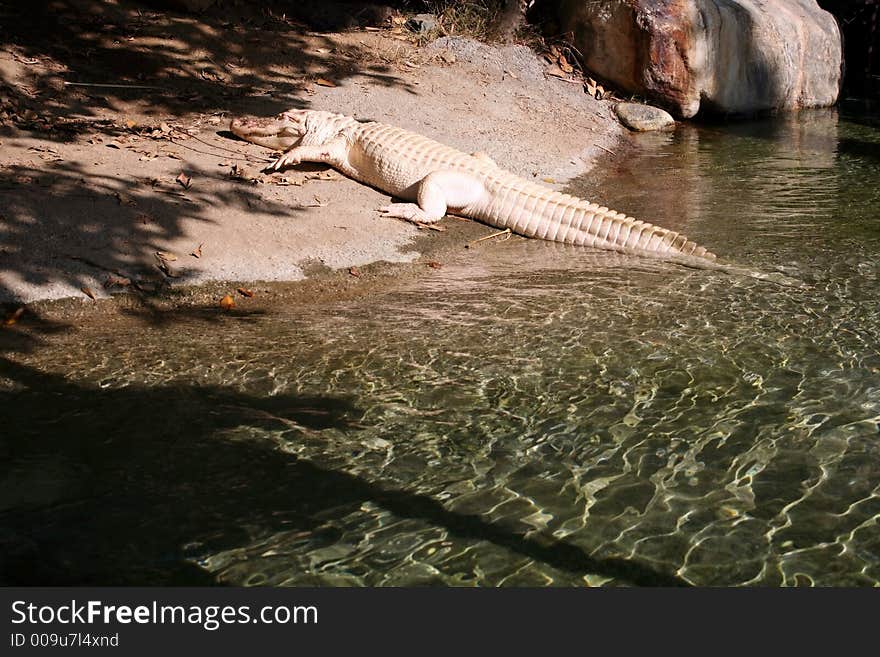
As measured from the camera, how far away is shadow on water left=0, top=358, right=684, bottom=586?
10.8ft

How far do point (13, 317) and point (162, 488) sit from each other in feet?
8.01

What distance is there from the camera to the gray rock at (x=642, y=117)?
38.5 ft

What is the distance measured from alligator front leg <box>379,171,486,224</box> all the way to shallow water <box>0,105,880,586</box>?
1.26 metres

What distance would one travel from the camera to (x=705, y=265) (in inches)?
253

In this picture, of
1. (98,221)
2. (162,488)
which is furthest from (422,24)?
(162,488)

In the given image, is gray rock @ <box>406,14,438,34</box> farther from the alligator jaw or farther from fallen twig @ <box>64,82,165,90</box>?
the alligator jaw

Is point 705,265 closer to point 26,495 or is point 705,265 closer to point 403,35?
point 26,495

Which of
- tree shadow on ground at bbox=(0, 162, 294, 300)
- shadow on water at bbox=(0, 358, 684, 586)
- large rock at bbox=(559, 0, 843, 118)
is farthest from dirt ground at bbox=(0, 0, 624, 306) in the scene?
shadow on water at bbox=(0, 358, 684, 586)

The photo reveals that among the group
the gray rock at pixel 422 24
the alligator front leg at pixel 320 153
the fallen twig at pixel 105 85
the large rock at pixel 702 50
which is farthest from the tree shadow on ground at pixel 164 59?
the large rock at pixel 702 50

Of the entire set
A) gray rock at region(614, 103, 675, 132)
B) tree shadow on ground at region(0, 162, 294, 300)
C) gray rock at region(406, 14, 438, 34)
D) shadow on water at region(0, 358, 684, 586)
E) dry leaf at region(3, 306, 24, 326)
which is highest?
gray rock at region(406, 14, 438, 34)

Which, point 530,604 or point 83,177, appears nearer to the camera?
point 530,604

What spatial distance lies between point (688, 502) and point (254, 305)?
133 inches

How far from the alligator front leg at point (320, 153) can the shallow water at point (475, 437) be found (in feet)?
8.35

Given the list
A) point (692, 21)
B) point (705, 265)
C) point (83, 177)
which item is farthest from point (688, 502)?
point (692, 21)
